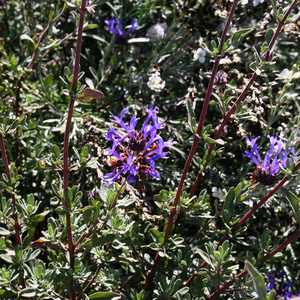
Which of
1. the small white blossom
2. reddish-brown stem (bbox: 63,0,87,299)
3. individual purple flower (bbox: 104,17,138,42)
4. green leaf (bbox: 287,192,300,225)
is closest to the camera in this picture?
reddish-brown stem (bbox: 63,0,87,299)

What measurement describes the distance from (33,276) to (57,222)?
0.16 m

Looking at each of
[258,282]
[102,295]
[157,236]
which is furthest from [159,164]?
[258,282]

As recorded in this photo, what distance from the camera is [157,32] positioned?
2.07 meters

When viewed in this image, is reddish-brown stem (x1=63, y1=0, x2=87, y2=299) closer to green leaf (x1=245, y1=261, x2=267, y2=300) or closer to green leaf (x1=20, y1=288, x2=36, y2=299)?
green leaf (x1=20, y1=288, x2=36, y2=299)

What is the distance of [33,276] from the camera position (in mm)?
1380

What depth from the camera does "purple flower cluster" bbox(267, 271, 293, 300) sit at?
1.60 metres

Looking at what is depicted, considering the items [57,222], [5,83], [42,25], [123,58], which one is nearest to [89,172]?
[57,222]

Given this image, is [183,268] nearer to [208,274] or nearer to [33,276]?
[208,274]

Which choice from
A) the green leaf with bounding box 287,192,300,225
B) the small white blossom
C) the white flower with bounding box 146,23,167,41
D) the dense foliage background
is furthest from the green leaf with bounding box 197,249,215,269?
the white flower with bounding box 146,23,167,41

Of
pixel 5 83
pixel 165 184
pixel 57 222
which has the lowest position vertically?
pixel 165 184

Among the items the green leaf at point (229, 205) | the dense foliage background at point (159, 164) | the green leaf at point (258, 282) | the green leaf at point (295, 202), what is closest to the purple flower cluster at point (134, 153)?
the dense foliage background at point (159, 164)

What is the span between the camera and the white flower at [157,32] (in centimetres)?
205

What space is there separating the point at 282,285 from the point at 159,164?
0.50 meters

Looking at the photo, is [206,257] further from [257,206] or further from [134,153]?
[134,153]
